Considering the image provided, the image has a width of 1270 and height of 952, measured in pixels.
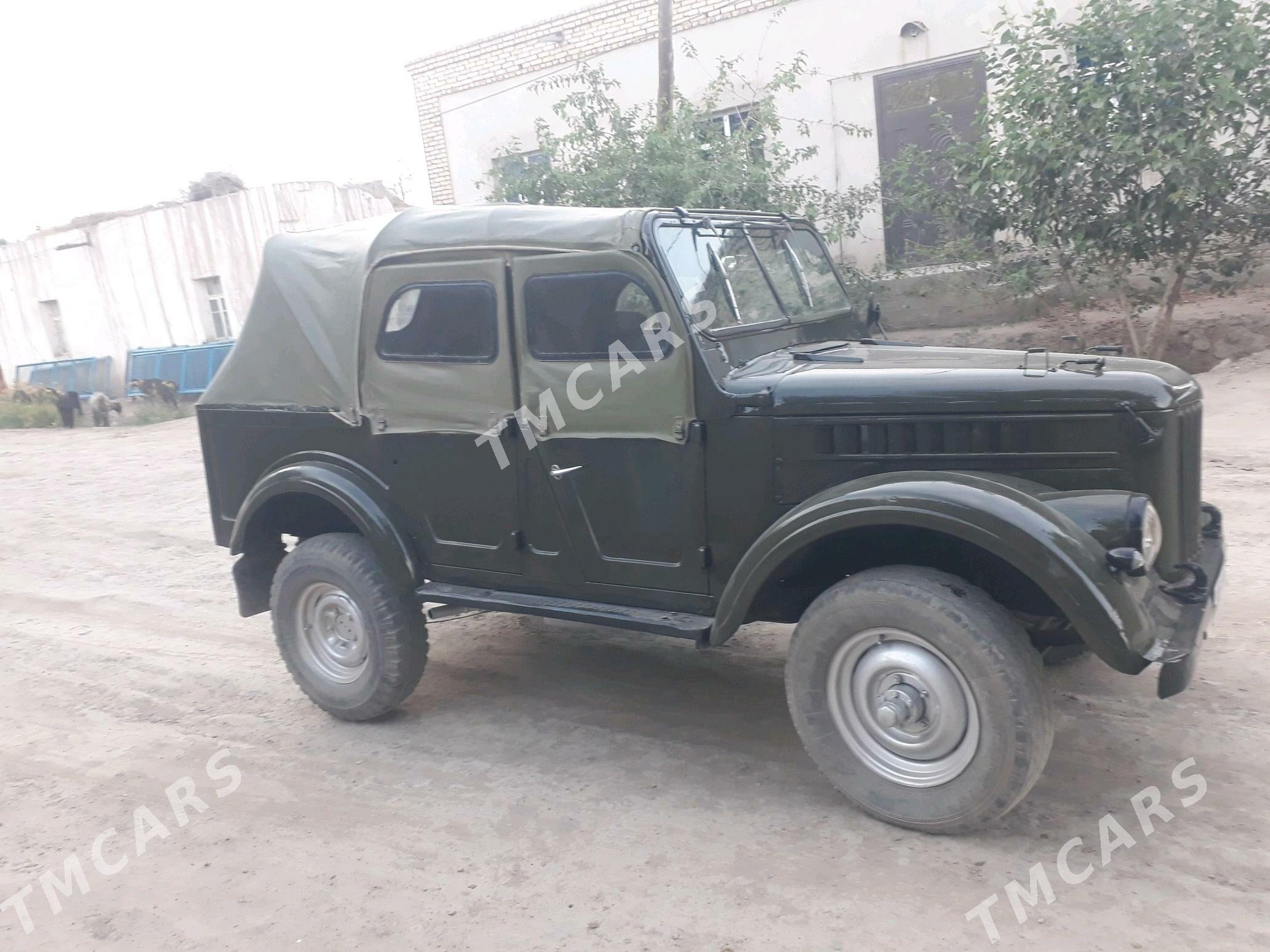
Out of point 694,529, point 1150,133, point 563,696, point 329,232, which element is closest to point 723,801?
point 694,529

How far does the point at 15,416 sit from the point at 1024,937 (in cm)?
2039

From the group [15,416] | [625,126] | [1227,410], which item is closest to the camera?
[1227,410]

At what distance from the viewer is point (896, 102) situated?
11.9m

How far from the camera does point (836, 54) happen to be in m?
12.1

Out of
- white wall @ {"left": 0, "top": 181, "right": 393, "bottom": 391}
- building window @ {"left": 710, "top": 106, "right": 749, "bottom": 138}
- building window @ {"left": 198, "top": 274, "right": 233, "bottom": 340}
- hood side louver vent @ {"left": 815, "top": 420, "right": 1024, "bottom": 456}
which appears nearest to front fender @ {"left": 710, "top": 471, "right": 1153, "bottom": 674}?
hood side louver vent @ {"left": 815, "top": 420, "right": 1024, "bottom": 456}

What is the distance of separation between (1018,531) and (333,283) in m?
2.93

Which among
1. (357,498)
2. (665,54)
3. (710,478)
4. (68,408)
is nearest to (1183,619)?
(710,478)

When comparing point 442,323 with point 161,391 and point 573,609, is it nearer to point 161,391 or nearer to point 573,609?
point 573,609

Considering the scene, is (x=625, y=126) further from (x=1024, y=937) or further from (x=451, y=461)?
(x=1024, y=937)

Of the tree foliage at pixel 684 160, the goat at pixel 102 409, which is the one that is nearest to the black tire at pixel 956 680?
the tree foliage at pixel 684 160

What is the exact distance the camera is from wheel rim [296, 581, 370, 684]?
4.44 metres

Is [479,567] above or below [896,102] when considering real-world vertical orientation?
below

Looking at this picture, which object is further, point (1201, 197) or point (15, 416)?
point (15, 416)

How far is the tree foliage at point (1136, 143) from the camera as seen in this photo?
8109mm
